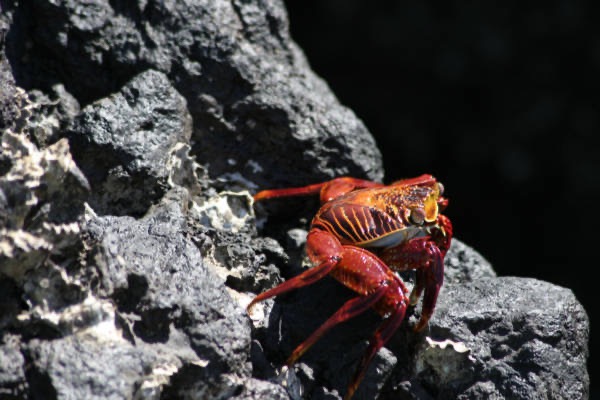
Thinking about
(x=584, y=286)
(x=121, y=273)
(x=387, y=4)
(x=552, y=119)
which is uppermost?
(x=121, y=273)

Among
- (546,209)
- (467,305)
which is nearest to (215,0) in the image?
(467,305)

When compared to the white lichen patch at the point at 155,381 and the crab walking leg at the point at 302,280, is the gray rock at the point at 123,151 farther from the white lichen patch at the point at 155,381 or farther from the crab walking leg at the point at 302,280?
the white lichen patch at the point at 155,381

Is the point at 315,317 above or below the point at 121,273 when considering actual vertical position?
below

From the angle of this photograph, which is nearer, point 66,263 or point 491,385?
point 66,263

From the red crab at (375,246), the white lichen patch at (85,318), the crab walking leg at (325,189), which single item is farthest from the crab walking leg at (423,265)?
the white lichen patch at (85,318)

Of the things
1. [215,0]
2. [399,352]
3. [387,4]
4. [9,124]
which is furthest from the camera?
[387,4]

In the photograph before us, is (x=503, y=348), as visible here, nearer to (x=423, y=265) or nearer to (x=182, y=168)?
(x=423, y=265)

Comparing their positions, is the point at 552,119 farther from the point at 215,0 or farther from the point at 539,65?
the point at 215,0
